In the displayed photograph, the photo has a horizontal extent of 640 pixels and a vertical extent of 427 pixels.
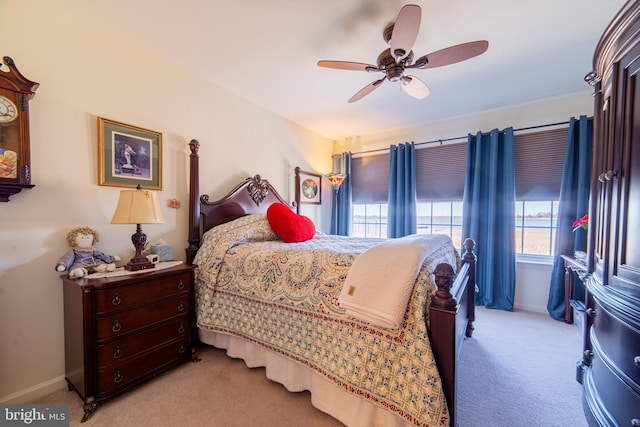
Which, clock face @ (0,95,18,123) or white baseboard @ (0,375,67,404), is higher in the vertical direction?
clock face @ (0,95,18,123)

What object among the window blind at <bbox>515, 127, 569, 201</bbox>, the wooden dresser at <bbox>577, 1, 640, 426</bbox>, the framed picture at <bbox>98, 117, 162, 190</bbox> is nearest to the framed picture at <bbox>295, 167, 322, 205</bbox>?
the framed picture at <bbox>98, 117, 162, 190</bbox>

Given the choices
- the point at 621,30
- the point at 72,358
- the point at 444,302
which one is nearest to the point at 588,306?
the point at 444,302

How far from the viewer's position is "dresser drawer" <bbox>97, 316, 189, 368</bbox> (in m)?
1.49

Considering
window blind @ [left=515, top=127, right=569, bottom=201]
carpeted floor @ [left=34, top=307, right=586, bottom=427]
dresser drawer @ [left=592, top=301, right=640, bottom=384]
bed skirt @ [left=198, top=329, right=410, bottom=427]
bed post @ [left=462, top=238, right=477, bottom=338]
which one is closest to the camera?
dresser drawer @ [left=592, top=301, right=640, bottom=384]

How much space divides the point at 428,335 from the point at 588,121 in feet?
11.1

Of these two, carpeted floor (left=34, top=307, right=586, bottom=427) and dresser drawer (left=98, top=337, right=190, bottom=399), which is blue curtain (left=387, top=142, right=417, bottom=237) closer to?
carpeted floor (left=34, top=307, right=586, bottom=427)

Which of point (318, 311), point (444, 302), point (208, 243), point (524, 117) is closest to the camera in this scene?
point (444, 302)

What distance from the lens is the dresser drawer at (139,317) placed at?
1.49 meters

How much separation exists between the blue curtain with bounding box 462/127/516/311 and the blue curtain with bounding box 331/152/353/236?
1796 millimetres

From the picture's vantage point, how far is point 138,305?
163 cm

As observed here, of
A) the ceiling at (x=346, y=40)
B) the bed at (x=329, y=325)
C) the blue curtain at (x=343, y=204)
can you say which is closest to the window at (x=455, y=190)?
the blue curtain at (x=343, y=204)

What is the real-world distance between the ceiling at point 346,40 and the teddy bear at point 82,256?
5.03 feet

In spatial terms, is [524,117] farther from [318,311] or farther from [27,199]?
[27,199]

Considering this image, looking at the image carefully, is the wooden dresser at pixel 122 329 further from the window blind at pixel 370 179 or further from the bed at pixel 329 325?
the window blind at pixel 370 179
